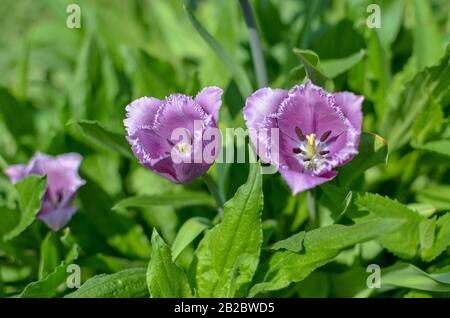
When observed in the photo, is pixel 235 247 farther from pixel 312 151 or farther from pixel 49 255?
pixel 49 255

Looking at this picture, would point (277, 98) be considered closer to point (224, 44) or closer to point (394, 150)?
point (394, 150)

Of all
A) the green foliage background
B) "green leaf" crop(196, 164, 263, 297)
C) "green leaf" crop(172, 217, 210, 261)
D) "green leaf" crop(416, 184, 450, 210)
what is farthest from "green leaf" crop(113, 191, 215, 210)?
"green leaf" crop(416, 184, 450, 210)

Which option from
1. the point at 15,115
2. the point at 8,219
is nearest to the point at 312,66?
the point at 8,219

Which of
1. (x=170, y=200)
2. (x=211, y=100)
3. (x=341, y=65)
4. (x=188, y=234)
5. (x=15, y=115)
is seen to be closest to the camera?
(x=211, y=100)

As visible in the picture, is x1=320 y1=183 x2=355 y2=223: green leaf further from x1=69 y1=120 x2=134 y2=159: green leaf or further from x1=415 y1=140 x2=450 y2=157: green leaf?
x1=69 y1=120 x2=134 y2=159: green leaf

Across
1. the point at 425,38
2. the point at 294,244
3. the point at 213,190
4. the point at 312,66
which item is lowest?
the point at 294,244
